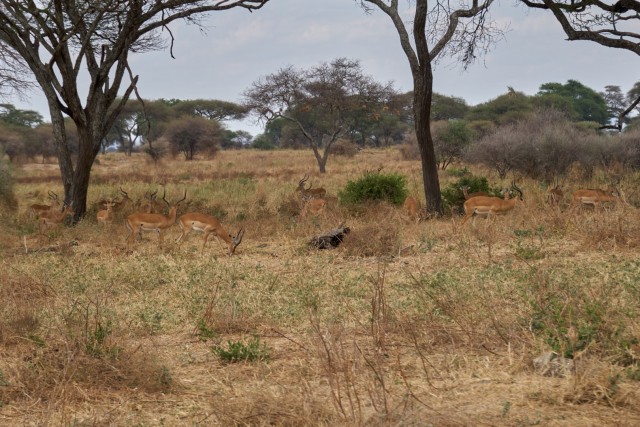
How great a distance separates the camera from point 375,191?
562 inches

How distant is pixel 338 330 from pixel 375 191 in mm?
10199

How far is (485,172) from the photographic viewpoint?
23.0 metres

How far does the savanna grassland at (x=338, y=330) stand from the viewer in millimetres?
3688

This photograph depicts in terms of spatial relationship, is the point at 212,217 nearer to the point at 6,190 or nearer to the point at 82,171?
the point at 82,171

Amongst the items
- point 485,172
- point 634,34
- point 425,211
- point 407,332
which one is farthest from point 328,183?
point 407,332

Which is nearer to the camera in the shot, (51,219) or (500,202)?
(500,202)

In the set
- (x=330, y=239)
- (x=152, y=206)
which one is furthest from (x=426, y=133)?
(x=152, y=206)

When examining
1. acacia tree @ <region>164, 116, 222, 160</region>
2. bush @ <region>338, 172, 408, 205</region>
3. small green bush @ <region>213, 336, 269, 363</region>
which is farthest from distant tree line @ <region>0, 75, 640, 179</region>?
small green bush @ <region>213, 336, 269, 363</region>

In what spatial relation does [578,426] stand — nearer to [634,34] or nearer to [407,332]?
[407,332]

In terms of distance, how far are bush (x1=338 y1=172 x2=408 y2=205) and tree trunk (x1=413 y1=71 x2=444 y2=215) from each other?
1261 millimetres

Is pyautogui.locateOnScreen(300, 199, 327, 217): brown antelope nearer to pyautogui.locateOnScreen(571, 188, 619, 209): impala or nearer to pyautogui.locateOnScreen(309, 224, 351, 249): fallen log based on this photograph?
pyautogui.locateOnScreen(309, 224, 351, 249): fallen log

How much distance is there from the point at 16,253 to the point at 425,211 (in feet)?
22.7

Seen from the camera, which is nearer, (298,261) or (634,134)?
(298,261)

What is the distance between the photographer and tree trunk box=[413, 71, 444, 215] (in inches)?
499
